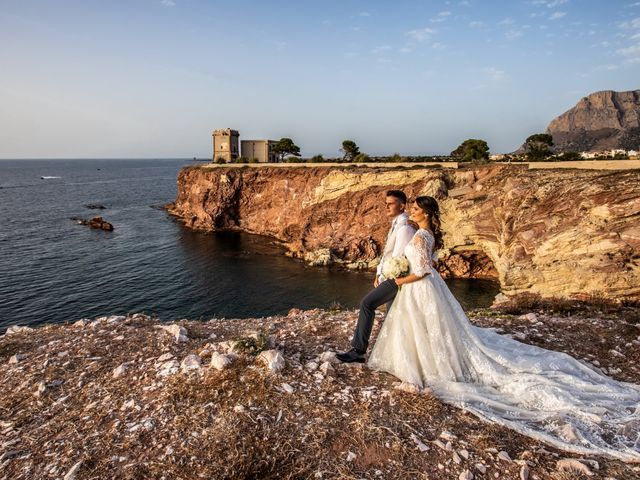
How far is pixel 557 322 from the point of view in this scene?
8633 mm

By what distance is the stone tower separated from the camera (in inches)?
3071

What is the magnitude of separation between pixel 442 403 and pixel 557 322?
5.76m

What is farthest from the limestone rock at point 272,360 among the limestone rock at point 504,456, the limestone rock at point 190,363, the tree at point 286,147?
the tree at point 286,147

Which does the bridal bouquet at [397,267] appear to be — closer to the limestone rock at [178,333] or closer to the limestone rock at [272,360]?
the limestone rock at [272,360]

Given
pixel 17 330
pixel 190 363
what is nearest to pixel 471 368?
pixel 190 363

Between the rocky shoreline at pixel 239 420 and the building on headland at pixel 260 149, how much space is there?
75.9 m

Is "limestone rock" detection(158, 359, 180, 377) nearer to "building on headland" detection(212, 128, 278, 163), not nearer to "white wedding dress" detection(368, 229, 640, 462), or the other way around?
"white wedding dress" detection(368, 229, 640, 462)

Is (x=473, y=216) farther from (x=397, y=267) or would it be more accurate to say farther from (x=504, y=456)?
(x=504, y=456)

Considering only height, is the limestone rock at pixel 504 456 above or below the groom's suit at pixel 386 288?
below

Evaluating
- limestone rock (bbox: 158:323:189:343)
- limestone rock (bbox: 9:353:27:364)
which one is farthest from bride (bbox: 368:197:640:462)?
limestone rock (bbox: 9:353:27:364)

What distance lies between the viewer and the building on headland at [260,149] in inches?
3130

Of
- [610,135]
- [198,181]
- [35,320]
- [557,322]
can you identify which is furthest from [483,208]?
[610,135]

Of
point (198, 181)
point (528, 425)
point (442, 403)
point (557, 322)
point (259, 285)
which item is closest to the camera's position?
point (528, 425)

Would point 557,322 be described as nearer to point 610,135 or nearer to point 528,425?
point 528,425
